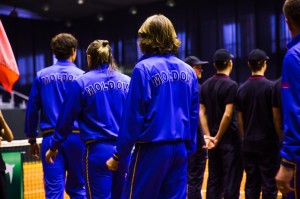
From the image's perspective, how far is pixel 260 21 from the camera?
15586 millimetres

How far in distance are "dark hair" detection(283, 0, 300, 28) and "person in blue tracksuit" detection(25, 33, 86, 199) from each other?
2.56 meters

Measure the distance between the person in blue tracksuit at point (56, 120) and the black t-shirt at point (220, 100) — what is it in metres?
1.52

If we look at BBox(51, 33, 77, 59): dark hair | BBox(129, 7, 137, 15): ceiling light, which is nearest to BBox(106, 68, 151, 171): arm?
BBox(51, 33, 77, 59): dark hair

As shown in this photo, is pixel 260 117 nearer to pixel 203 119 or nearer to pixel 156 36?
pixel 203 119

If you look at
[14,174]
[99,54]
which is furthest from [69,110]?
[14,174]

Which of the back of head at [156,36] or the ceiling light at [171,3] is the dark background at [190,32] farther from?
the back of head at [156,36]

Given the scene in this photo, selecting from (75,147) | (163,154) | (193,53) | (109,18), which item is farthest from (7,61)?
(109,18)

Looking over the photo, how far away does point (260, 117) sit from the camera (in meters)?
5.20

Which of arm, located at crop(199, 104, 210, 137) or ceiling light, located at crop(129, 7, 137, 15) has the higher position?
ceiling light, located at crop(129, 7, 137, 15)

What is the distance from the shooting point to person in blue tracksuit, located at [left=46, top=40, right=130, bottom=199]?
394 cm

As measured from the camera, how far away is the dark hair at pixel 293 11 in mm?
2528

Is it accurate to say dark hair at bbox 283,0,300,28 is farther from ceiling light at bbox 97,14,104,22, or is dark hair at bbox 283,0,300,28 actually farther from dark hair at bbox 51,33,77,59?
ceiling light at bbox 97,14,104,22

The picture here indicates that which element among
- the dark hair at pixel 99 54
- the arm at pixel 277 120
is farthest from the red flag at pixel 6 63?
the arm at pixel 277 120

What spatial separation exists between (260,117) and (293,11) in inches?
109
